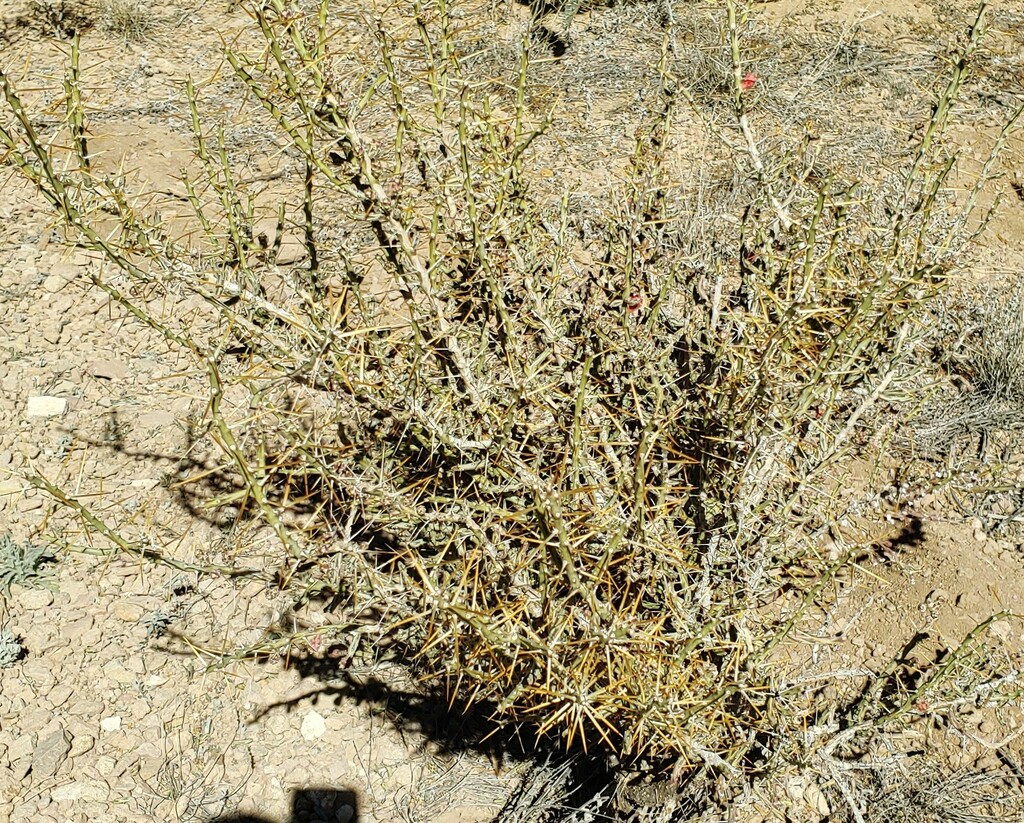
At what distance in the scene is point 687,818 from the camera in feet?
8.09

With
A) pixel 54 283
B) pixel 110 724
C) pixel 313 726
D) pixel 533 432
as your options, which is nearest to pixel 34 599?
pixel 110 724

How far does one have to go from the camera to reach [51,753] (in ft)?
9.02

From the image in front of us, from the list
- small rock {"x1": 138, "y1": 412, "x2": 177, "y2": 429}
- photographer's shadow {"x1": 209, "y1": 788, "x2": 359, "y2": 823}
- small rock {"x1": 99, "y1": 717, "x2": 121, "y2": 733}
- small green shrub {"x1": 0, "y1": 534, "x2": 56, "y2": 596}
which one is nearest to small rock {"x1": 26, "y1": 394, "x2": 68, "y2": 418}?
small rock {"x1": 138, "y1": 412, "x2": 177, "y2": 429}

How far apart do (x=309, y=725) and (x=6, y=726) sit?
0.89 meters

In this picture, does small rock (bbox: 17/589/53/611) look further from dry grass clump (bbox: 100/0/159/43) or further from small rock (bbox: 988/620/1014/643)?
dry grass clump (bbox: 100/0/159/43)

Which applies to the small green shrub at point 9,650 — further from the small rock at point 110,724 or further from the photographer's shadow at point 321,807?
the photographer's shadow at point 321,807

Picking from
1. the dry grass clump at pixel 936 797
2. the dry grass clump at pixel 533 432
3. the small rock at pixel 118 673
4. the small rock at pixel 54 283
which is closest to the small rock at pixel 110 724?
the small rock at pixel 118 673

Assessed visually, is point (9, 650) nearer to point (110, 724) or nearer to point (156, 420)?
point (110, 724)

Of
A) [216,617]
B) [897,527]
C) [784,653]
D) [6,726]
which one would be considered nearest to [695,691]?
[784,653]

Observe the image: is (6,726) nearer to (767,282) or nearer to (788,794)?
(788,794)

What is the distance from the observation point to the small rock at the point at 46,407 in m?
3.48

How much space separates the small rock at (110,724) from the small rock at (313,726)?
21.5 inches

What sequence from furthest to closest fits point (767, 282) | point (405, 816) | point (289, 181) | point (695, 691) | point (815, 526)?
point (289, 181) → point (815, 526) → point (405, 816) → point (767, 282) → point (695, 691)

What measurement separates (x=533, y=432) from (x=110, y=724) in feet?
5.56
